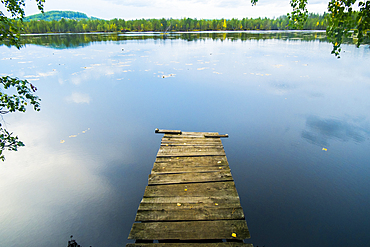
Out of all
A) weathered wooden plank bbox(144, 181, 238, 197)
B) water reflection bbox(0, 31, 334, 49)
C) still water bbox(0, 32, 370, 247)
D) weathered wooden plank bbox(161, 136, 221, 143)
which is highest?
water reflection bbox(0, 31, 334, 49)

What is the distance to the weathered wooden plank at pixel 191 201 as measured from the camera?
5078mm

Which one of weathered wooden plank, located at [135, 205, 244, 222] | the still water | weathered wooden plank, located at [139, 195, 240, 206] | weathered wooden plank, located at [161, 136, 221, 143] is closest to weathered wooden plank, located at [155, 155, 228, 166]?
the still water

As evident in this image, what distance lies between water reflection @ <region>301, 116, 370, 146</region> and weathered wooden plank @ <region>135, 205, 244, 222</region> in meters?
6.90

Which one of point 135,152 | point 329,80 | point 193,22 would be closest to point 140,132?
point 135,152

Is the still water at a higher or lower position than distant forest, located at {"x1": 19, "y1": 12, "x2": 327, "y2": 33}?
lower

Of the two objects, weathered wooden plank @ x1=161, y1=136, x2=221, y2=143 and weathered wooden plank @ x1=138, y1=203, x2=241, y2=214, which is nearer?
weathered wooden plank @ x1=138, y1=203, x2=241, y2=214

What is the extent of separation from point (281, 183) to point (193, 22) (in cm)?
20324

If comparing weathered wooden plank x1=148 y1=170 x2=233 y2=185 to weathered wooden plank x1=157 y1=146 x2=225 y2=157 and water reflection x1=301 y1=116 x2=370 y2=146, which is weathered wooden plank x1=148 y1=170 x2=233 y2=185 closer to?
weathered wooden plank x1=157 y1=146 x2=225 y2=157

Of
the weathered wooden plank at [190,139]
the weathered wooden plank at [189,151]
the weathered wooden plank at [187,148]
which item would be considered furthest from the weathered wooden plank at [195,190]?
the weathered wooden plank at [190,139]

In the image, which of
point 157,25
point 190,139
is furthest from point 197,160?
point 157,25

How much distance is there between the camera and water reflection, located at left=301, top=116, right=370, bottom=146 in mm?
→ 9672

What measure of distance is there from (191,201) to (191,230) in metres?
0.86

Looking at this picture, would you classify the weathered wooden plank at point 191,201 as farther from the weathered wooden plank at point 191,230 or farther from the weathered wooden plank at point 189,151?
the weathered wooden plank at point 189,151

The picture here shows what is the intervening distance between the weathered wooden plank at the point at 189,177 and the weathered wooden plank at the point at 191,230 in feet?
4.84
